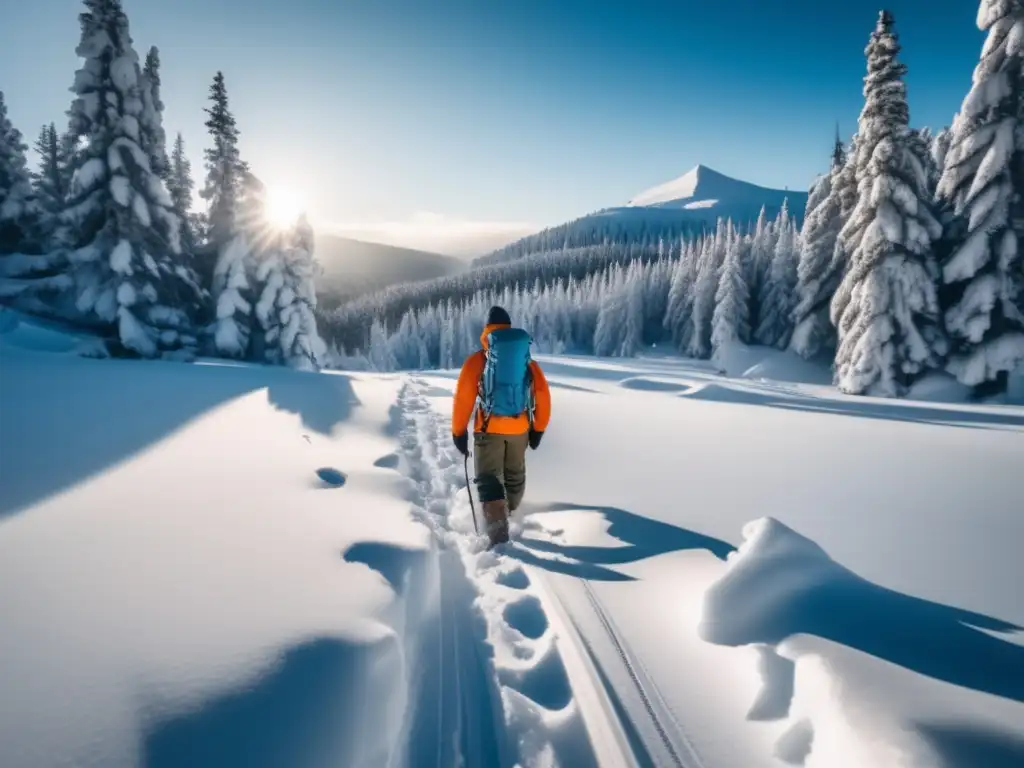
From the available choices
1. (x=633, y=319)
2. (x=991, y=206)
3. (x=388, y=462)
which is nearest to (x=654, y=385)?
(x=991, y=206)

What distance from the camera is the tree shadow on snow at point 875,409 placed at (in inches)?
470

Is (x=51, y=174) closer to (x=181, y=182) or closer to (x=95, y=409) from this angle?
Result: (x=181, y=182)

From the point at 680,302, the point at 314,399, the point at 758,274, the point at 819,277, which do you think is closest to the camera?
the point at 314,399

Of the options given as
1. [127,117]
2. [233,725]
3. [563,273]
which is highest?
[563,273]

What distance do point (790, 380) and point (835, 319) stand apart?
18.0 ft

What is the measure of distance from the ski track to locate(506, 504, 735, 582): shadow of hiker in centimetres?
20

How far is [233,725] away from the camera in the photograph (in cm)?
196

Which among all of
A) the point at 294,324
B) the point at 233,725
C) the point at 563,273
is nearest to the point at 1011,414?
the point at 233,725

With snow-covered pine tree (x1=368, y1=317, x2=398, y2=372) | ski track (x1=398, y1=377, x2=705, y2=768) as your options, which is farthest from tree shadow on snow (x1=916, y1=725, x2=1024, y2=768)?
snow-covered pine tree (x1=368, y1=317, x2=398, y2=372)

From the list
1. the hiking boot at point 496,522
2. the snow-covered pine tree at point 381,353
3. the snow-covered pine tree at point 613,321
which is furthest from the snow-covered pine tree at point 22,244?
the snow-covered pine tree at point 613,321

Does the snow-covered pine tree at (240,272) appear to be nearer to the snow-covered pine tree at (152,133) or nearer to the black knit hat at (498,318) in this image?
the snow-covered pine tree at (152,133)

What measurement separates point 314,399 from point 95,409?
4.49 metres

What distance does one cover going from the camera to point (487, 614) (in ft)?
11.4

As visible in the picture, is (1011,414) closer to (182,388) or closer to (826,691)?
(826,691)
